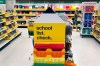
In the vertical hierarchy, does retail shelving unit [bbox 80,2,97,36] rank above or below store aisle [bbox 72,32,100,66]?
above

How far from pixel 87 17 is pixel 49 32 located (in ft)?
23.4

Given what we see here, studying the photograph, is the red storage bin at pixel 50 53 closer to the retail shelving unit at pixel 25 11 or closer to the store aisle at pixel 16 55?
the store aisle at pixel 16 55

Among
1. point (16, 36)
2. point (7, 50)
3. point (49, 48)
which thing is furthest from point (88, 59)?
point (16, 36)

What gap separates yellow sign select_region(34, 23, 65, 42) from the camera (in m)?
2.01

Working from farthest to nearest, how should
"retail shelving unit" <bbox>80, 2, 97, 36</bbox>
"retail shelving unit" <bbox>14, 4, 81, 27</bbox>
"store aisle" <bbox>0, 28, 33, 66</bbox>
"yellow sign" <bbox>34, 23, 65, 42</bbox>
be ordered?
"retail shelving unit" <bbox>14, 4, 81, 27</bbox>, "retail shelving unit" <bbox>80, 2, 97, 36</bbox>, "store aisle" <bbox>0, 28, 33, 66</bbox>, "yellow sign" <bbox>34, 23, 65, 42</bbox>

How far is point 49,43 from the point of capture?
2.06 meters

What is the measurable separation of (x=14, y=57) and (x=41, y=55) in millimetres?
3859

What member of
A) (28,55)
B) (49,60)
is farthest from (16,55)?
(49,60)

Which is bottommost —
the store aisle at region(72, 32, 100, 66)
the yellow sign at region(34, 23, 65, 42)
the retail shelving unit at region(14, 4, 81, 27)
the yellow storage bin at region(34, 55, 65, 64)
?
the store aisle at region(72, 32, 100, 66)

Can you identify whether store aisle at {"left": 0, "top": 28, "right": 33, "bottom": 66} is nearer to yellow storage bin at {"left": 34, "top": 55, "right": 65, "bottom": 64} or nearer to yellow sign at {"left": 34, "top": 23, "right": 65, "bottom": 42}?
yellow storage bin at {"left": 34, "top": 55, "right": 65, "bottom": 64}

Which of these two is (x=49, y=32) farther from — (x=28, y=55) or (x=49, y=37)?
(x=28, y=55)

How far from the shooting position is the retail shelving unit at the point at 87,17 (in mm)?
8719

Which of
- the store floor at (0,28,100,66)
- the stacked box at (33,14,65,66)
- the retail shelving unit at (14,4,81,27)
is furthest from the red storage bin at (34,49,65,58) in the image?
the retail shelving unit at (14,4,81,27)

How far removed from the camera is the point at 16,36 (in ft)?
29.0
